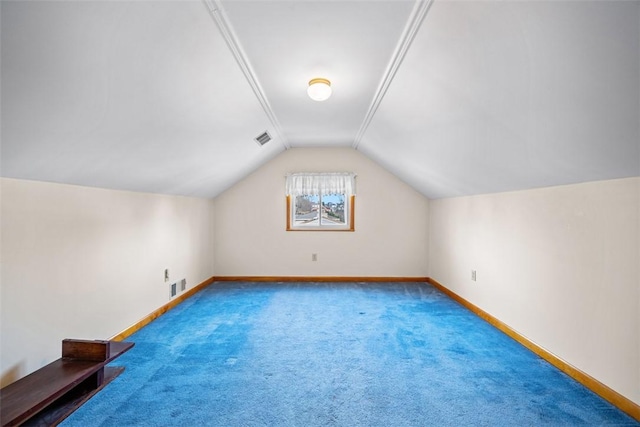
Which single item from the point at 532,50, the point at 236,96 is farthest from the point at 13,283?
the point at 532,50

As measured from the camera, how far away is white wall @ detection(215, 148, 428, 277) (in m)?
5.45

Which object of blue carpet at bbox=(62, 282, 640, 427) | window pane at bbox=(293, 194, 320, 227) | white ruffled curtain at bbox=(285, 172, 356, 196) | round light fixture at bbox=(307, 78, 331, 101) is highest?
round light fixture at bbox=(307, 78, 331, 101)

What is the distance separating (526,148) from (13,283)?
328 cm

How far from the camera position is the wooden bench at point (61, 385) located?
66.9 inches

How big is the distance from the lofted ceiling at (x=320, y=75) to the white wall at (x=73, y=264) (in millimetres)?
204

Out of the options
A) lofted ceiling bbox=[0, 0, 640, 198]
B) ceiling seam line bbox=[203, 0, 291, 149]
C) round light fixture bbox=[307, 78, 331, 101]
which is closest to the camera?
lofted ceiling bbox=[0, 0, 640, 198]

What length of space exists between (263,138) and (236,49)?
2.01 metres

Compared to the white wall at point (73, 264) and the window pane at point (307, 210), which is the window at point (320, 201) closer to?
the window pane at point (307, 210)

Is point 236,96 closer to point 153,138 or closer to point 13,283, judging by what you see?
point 153,138

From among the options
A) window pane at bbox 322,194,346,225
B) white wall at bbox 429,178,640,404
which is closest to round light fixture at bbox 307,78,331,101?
white wall at bbox 429,178,640,404

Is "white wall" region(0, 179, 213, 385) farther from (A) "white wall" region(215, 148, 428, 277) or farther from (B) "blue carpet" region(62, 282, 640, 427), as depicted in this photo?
(A) "white wall" region(215, 148, 428, 277)

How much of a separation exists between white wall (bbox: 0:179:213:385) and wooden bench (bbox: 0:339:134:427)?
13 centimetres

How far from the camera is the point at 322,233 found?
18.0 feet

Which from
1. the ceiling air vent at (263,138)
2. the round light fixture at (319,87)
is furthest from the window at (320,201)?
the round light fixture at (319,87)
